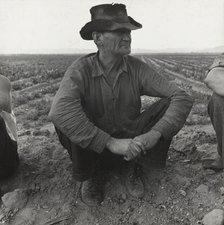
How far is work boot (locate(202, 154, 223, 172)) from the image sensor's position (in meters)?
3.27

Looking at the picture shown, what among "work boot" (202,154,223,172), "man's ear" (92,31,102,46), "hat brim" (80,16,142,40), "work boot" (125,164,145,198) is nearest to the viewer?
"hat brim" (80,16,142,40)

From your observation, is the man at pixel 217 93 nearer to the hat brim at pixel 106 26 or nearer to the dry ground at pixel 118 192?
the dry ground at pixel 118 192

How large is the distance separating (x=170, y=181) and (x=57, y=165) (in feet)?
3.85

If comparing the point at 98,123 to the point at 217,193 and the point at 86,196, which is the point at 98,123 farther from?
the point at 217,193

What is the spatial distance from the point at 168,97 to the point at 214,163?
2.92 ft

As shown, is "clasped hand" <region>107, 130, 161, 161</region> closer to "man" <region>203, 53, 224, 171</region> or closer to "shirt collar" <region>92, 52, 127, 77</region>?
"shirt collar" <region>92, 52, 127, 77</region>

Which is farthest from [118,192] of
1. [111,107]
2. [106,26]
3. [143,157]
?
[106,26]

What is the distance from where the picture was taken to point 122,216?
2785mm

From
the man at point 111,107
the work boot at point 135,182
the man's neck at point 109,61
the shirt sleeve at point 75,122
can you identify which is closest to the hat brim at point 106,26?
the man at point 111,107

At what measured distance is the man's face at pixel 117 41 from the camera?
2816mm

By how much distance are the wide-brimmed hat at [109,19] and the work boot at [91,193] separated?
1336 millimetres

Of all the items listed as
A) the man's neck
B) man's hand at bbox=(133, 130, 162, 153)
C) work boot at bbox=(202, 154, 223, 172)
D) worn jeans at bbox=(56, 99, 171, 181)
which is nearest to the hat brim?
the man's neck

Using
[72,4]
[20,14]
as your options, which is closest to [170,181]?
[72,4]

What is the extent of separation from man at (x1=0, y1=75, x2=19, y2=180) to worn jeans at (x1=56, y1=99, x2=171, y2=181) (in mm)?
502
